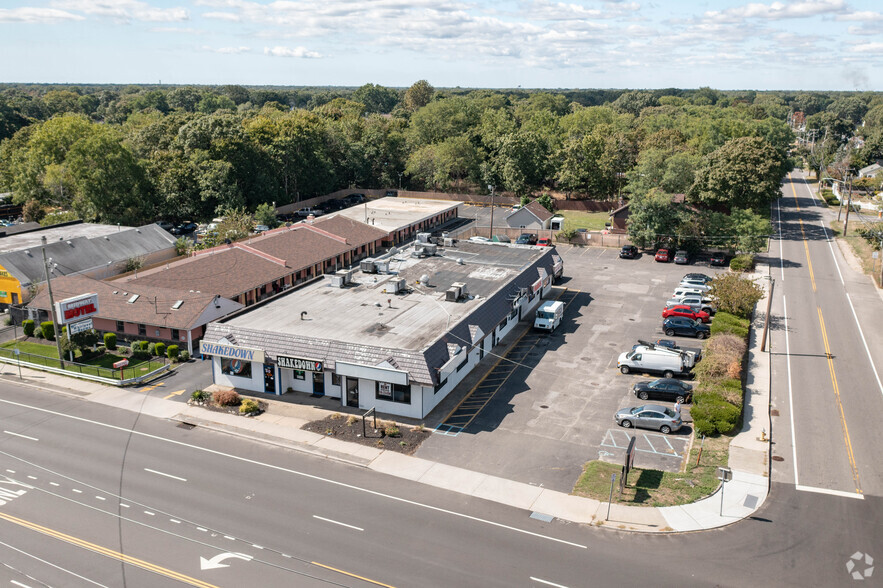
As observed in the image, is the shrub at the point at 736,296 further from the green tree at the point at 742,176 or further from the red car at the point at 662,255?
the green tree at the point at 742,176

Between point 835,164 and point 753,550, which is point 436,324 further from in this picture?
point 835,164

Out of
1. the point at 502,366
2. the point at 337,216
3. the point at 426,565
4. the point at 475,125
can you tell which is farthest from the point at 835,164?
the point at 426,565

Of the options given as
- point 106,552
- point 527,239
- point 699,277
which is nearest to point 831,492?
point 106,552

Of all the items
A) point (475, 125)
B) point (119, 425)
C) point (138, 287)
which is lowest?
point (119, 425)

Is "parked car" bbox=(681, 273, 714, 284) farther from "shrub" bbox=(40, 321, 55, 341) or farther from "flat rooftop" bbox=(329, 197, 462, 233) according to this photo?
"shrub" bbox=(40, 321, 55, 341)

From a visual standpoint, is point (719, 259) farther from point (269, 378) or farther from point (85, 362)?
point (85, 362)
